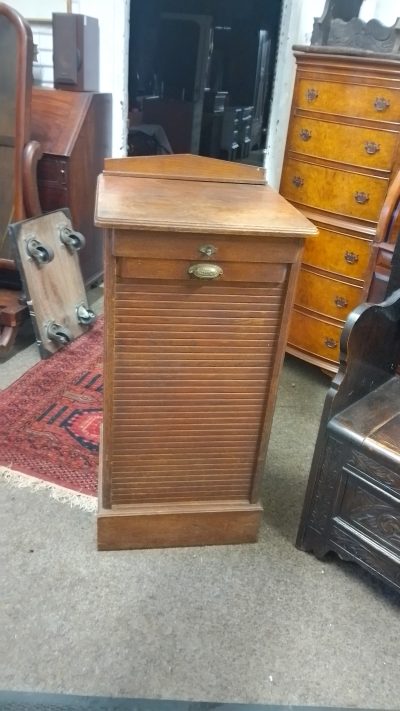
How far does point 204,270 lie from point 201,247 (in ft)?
0.16

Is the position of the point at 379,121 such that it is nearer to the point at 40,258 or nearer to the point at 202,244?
the point at 202,244

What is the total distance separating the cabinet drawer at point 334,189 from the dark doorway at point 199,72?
134cm

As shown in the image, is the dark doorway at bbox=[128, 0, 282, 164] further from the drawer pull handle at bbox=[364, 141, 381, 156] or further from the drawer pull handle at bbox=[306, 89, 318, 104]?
the drawer pull handle at bbox=[364, 141, 381, 156]

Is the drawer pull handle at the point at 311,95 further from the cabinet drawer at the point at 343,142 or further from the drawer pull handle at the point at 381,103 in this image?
the drawer pull handle at the point at 381,103

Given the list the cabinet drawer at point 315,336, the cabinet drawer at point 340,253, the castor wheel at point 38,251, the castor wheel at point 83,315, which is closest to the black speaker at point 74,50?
the castor wheel at point 38,251

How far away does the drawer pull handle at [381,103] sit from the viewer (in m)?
1.89

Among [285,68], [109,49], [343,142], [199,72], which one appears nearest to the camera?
[343,142]

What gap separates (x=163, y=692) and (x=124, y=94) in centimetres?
272

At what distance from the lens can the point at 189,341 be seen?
1.29 m

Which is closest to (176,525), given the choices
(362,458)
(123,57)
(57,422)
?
(362,458)

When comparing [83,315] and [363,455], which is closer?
[363,455]

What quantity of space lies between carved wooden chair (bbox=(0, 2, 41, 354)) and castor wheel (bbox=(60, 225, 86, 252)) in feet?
0.46

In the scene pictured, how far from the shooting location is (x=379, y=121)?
6.30 ft

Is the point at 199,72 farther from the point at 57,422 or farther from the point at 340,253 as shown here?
the point at 57,422
